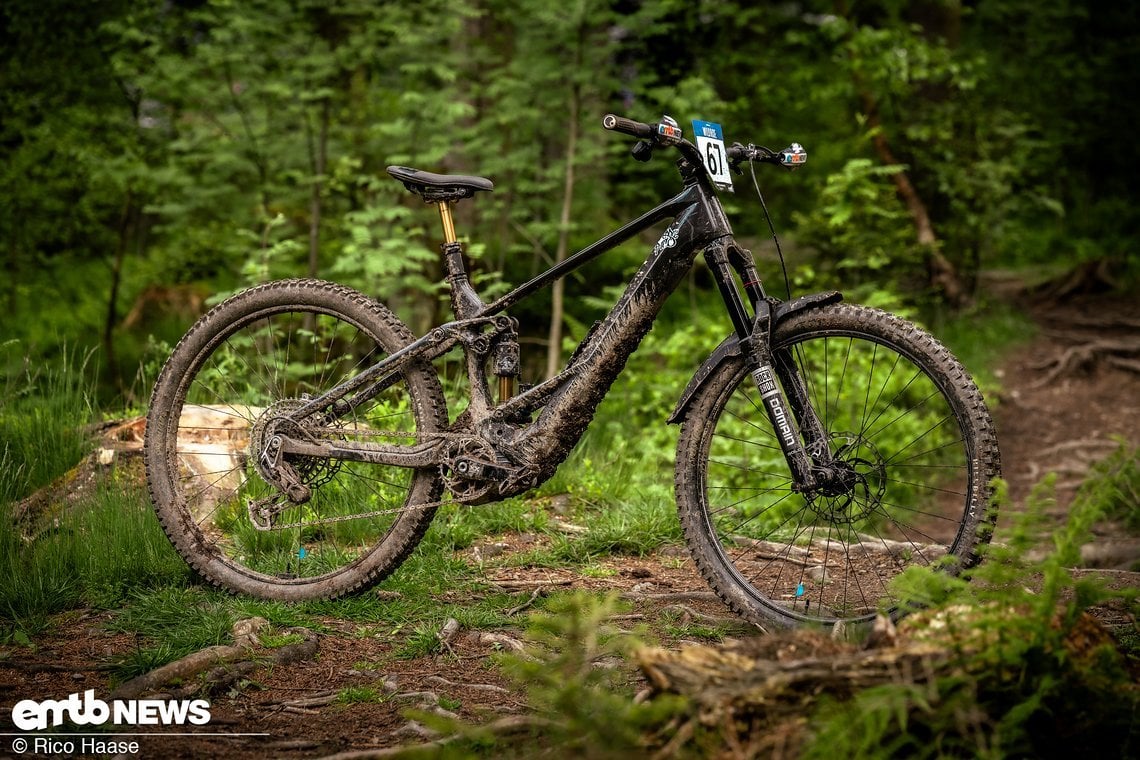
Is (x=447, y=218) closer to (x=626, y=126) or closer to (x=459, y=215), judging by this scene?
(x=626, y=126)

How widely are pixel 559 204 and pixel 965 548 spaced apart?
19.7 feet

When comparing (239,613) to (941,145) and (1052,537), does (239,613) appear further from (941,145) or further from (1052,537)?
(941,145)

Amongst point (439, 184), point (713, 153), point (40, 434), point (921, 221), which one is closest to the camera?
point (713, 153)

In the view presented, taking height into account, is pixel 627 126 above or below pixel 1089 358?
above

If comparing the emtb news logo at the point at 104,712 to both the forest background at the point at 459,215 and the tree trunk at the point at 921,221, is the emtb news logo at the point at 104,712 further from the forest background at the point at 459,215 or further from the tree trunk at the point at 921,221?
the tree trunk at the point at 921,221

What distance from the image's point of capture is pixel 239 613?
314 centimetres

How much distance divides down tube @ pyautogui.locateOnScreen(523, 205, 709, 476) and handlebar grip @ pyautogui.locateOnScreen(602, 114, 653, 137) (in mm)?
307

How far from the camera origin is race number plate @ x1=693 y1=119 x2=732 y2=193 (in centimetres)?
301

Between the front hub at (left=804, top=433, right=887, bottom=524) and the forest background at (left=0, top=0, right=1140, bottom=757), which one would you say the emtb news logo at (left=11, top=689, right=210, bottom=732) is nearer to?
the forest background at (left=0, top=0, right=1140, bottom=757)

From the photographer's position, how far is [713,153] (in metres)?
3.05

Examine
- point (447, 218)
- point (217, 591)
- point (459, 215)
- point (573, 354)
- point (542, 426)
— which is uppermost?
point (459, 215)

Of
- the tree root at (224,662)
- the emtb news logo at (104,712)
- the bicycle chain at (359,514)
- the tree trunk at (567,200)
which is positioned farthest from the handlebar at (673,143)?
the tree trunk at (567,200)

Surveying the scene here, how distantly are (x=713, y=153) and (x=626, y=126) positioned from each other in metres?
0.36

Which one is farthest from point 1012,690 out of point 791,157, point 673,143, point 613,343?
point 791,157
